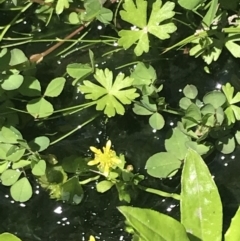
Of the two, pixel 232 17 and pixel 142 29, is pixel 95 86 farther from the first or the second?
pixel 232 17

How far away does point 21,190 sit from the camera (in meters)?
1.78

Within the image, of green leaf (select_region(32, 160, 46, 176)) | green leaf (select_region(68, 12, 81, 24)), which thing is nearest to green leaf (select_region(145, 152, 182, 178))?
green leaf (select_region(32, 160, 46, 176))

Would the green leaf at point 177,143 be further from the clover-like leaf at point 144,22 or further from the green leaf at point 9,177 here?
the green leaf at point 9,177

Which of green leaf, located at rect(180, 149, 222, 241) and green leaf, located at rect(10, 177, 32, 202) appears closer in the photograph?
green leaf, located at rect(180, 149, 222, 241)

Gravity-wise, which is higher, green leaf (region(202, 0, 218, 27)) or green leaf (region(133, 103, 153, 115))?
green leaf (region(202, 0, 218, 27))

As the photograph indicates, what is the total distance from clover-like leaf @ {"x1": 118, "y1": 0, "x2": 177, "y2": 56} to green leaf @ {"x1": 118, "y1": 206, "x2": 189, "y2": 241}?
0.64m

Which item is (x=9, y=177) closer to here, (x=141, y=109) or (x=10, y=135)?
(x=10, y=135)

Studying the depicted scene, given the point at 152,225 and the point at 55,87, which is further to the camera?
the point at 55,87

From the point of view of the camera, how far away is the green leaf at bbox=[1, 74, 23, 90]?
1.73 m

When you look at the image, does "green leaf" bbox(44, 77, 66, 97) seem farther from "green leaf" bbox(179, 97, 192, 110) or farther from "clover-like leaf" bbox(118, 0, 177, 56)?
"green leaf" bbox(179, 97, 192, 110)

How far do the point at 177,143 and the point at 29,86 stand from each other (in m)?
0.54

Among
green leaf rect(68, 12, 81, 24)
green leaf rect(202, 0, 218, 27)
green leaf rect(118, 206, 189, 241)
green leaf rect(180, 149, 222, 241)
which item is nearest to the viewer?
green leaf rect(118, 206, 189, 241)

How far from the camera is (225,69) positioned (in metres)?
1.96

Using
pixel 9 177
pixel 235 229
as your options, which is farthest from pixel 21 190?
pixel 235 229
